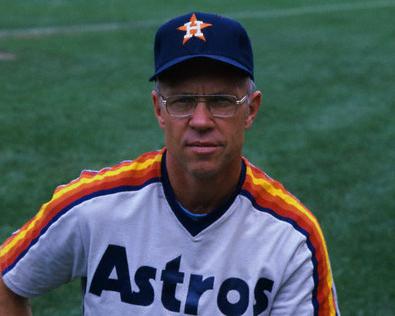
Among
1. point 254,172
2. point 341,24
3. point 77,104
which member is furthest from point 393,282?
point 341,24

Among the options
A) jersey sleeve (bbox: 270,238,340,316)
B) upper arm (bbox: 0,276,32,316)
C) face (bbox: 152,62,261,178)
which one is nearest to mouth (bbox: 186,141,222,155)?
face (bbox: 152,62,261,178)

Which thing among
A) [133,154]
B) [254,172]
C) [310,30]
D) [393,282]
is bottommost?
[393,282]

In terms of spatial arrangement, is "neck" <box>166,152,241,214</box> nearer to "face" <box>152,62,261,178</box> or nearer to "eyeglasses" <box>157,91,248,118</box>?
"face" <box>152,62,261,178</box>

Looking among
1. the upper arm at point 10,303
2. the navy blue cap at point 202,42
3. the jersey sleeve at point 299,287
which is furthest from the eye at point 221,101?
the upper arm at point 10,303

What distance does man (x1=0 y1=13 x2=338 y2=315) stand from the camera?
9.07 ft

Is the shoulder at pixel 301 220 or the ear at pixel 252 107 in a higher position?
the ear at pixel 252 107

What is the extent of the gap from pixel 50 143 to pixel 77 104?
1914 mm

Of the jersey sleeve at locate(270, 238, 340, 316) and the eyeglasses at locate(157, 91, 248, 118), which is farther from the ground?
the eyeglasses at locate(157, 91, 248, 118)

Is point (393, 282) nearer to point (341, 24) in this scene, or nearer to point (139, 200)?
point (139, 200)

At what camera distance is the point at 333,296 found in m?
2.91

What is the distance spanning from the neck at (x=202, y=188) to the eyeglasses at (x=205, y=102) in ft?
0.80

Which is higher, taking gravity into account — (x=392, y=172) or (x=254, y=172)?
(x=254, y=172)

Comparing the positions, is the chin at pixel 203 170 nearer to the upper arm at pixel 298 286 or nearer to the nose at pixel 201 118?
the nose at pixel 201 118

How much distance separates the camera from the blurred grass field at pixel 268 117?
22.2 feet
